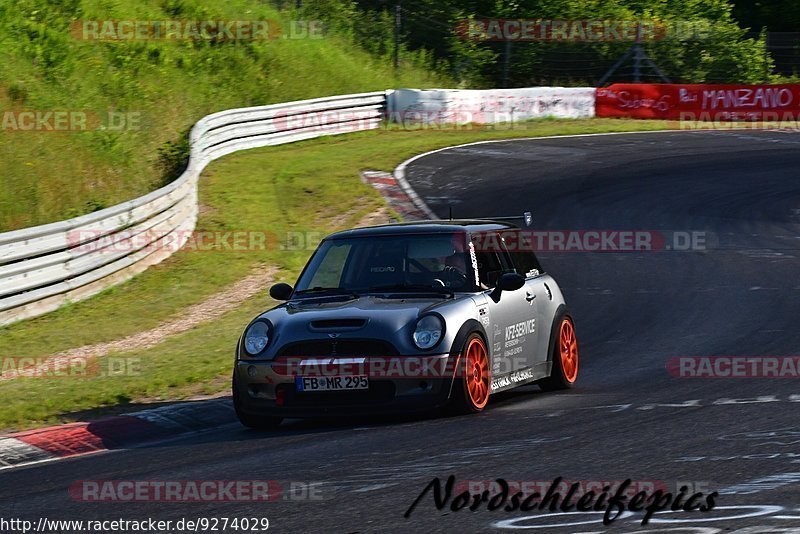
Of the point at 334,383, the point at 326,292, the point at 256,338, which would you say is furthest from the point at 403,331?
the point at 326,292

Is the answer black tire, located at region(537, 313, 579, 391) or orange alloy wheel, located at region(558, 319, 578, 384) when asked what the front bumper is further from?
orange alloy wheel, located at region(558, 319, 578, 384)

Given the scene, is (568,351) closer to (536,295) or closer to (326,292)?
(536,295)

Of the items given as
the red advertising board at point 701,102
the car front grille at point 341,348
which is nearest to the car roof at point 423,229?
the car front grille at point 341,348

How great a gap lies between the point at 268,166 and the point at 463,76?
16788 mm

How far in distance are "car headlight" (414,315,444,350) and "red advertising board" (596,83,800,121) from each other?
27724 millimetres

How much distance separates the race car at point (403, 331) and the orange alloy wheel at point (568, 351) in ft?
0.20

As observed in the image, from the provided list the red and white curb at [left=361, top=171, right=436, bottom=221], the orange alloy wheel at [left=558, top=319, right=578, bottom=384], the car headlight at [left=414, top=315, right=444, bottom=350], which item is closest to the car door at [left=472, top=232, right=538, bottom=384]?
the orange alloy wheel at [left=558, top=319, right=578, bottom=384]

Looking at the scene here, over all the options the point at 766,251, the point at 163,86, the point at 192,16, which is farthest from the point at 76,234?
the point at 192,16

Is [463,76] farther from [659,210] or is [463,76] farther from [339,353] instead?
[339,353]

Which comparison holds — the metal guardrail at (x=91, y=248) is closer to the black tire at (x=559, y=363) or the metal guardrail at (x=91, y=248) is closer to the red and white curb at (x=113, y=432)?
the red and white curb at (x=113, y=432)

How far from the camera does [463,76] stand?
40969 millimetres

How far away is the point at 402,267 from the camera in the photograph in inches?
367

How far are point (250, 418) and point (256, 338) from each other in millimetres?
569

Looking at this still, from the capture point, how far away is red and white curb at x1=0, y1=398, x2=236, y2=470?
8.26 metres
